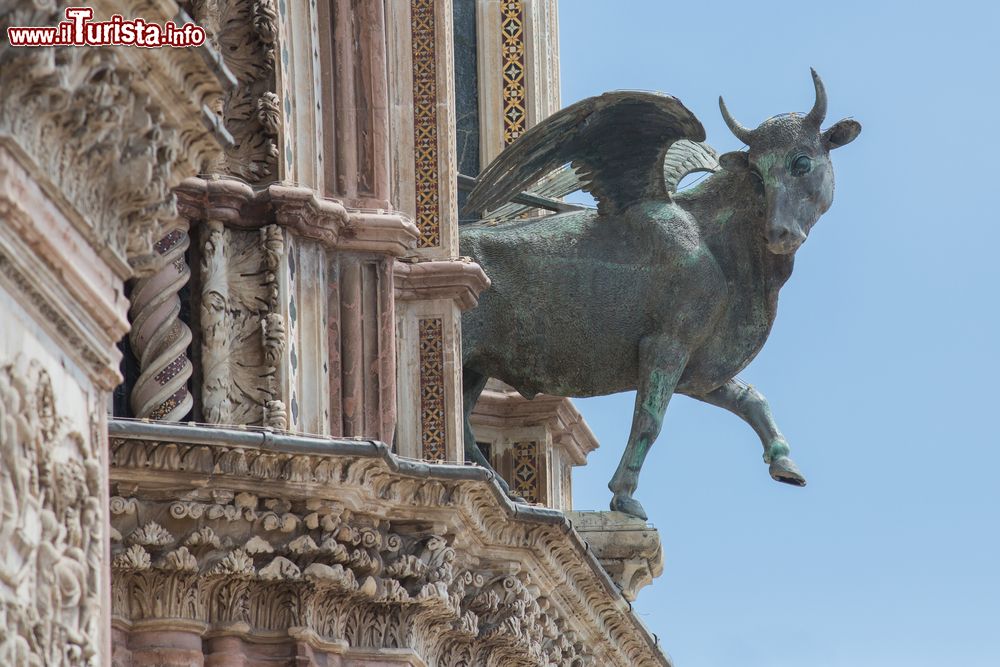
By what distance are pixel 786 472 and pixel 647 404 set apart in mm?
1163

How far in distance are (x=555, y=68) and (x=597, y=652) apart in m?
5.50

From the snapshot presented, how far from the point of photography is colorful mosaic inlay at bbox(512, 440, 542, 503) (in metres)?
22.0

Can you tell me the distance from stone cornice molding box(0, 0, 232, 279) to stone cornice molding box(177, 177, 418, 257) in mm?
6603

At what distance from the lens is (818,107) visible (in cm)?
1955

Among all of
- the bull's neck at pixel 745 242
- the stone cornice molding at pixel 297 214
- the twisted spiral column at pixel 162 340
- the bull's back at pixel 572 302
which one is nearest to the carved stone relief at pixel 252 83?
the stone cornice molding at pixel 297 214

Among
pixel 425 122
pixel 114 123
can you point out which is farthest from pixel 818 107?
pixel 114 123

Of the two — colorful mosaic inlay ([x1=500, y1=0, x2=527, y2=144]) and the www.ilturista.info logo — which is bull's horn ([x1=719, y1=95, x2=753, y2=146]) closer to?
colorful mosaic inlay ([x1=500, y1=0, x2=527, y2=144])

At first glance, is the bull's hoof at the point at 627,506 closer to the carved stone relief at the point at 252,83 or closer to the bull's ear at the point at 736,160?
the bull's ear at the point at 736,160

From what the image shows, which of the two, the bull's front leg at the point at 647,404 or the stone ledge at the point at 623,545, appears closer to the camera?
the stone ledge at the point at 623,545

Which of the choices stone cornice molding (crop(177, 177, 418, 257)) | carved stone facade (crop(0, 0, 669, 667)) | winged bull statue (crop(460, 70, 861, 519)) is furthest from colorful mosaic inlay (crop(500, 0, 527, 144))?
stone cornice molding (crop(177, 177, 418, 257))

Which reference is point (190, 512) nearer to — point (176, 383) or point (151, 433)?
point (151, 433)

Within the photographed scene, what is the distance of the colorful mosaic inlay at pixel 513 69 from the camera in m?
22.4

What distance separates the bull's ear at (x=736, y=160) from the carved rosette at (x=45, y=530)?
10688 millimetres

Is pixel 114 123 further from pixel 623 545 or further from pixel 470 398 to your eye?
pixel 470 398
